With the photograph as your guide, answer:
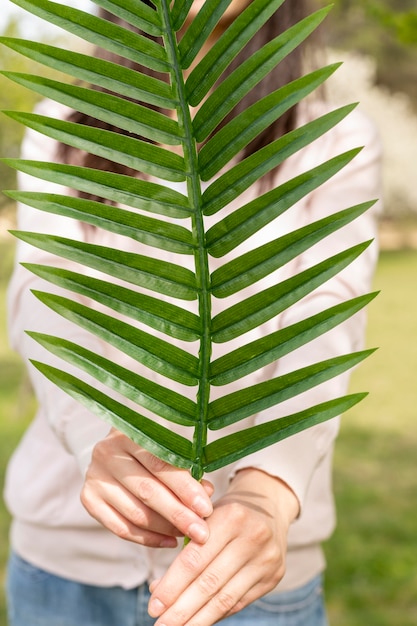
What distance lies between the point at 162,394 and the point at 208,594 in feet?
0.56

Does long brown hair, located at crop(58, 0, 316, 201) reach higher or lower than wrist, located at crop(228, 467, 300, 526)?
higher

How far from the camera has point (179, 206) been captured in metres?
0.59

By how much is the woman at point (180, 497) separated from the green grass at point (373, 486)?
229cm

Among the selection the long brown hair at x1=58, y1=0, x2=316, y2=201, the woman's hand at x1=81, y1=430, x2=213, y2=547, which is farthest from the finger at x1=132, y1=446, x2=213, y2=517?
the long brown hair at x1=58, y1=0, x2=316, y2=201

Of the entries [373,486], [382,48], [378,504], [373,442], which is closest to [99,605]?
[378,504]

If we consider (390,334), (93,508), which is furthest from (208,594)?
(390,334)

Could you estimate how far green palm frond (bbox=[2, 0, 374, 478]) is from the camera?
22.5 inches

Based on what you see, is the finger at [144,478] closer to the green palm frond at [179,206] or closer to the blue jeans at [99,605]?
the green palm frond at [179,206]

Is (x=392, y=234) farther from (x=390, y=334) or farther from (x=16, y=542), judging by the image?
(x=16, y=542)

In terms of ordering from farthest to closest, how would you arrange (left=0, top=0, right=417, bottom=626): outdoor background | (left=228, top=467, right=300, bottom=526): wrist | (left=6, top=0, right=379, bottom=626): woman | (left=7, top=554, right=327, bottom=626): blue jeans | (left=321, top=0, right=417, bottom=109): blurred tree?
(left=321, top=0, right=417, bottom=109): blurred tree, (left=0, top=0, right=417, bottom=626): outdoor background, (left=7, top=554, right=327, bottom=626): blue jeans, (left=228, top=467, right=300, bottom=526): wrist, (left=6, top=0, right=379, bottom=626): woman

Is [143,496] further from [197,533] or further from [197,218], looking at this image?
[197,218]

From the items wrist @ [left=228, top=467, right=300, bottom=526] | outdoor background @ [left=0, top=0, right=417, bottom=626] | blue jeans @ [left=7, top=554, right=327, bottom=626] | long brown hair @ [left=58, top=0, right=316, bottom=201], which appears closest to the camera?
wrist @ [left=228, top=467, right=300, bottom=526]

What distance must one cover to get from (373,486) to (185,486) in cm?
459

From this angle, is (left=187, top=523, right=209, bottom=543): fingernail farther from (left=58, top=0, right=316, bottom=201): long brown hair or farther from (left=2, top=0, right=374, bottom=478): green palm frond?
(left=58, top=0, right=316, bottom=201): long brown hair
